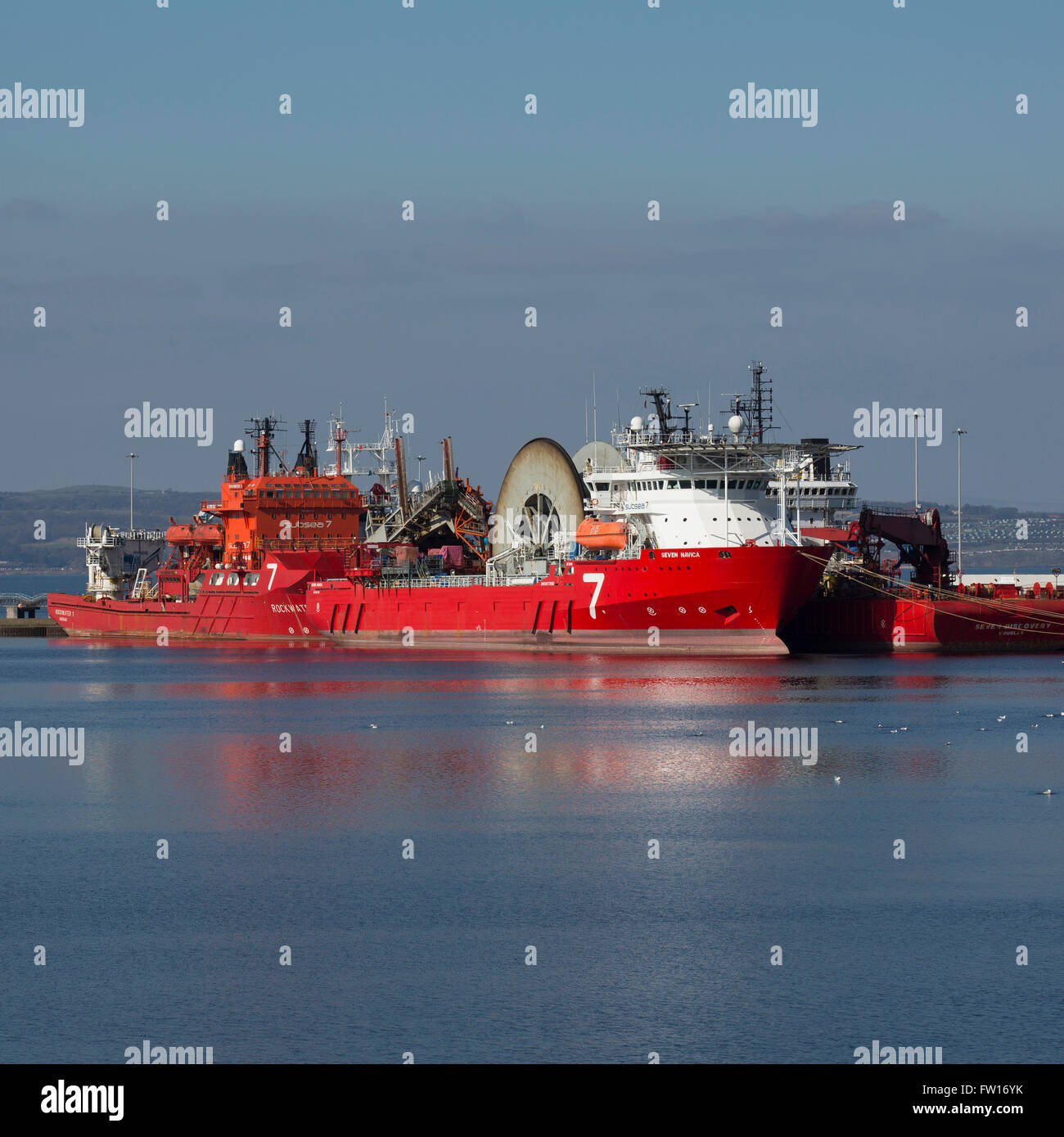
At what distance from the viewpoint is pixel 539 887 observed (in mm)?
24094

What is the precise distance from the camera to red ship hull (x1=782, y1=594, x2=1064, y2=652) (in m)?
64.5

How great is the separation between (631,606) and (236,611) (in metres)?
27.3

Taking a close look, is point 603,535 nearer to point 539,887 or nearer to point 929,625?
point 929,625

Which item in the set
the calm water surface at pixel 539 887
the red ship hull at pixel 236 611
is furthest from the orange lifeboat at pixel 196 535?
the calm water surface at pixel 539 887

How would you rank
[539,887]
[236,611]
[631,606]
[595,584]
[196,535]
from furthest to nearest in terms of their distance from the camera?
[196,535]
[236,611]
[595,584]
[631,606]
[539,887]

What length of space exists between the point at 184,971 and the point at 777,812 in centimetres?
1395

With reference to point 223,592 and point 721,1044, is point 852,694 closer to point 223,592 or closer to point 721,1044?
point 721,1044

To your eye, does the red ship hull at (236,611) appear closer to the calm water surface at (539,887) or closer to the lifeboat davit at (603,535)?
the lifeboat davit at (603,535)

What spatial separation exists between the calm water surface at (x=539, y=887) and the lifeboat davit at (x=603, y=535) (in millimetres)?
17488

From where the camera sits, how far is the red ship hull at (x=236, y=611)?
259 feet

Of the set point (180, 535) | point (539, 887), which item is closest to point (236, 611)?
point (180, 535)

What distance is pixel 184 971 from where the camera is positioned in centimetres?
1970
